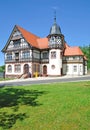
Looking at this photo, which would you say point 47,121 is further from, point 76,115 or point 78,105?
point 78,105

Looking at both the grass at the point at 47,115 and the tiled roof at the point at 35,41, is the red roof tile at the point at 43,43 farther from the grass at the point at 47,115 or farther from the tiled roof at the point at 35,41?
the grass at the point at 47,115

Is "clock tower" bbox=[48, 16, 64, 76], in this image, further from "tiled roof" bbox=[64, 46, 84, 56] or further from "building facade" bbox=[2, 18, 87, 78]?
"tiled roof" bbox=[64, 46, 84, 56]

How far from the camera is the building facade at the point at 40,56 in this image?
45.1 meters

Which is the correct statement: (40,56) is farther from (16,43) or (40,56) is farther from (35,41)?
(16,43)

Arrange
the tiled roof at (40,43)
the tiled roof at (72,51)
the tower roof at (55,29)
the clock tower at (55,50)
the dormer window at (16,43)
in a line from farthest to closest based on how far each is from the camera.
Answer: the tiled roof at (72,51) → the dormer window at (16,43) → the tiled roof at (40,43) → the tower roof at (55,29) → the clock tower at (55,50)

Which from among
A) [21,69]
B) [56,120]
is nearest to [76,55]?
[21,69]

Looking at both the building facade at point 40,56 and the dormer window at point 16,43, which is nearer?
the building facade at point 40,56

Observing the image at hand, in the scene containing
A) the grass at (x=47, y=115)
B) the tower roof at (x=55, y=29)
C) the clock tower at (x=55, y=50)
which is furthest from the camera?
the tower roof at (x=55, y=29)

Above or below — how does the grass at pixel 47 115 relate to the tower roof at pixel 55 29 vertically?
below

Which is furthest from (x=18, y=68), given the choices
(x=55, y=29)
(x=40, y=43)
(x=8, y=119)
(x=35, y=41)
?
(x=8, y=119)

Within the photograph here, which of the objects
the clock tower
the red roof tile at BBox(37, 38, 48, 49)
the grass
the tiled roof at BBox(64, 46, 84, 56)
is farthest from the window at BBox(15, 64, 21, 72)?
the grass

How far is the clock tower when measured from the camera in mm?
45031

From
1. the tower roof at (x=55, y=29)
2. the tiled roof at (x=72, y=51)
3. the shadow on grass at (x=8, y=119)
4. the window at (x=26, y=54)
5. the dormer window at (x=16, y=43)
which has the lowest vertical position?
the shadow on grass at (x=8, y=119)

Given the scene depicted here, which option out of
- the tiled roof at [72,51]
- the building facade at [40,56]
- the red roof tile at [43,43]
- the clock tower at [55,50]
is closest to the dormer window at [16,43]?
the building facade at [40,56]
